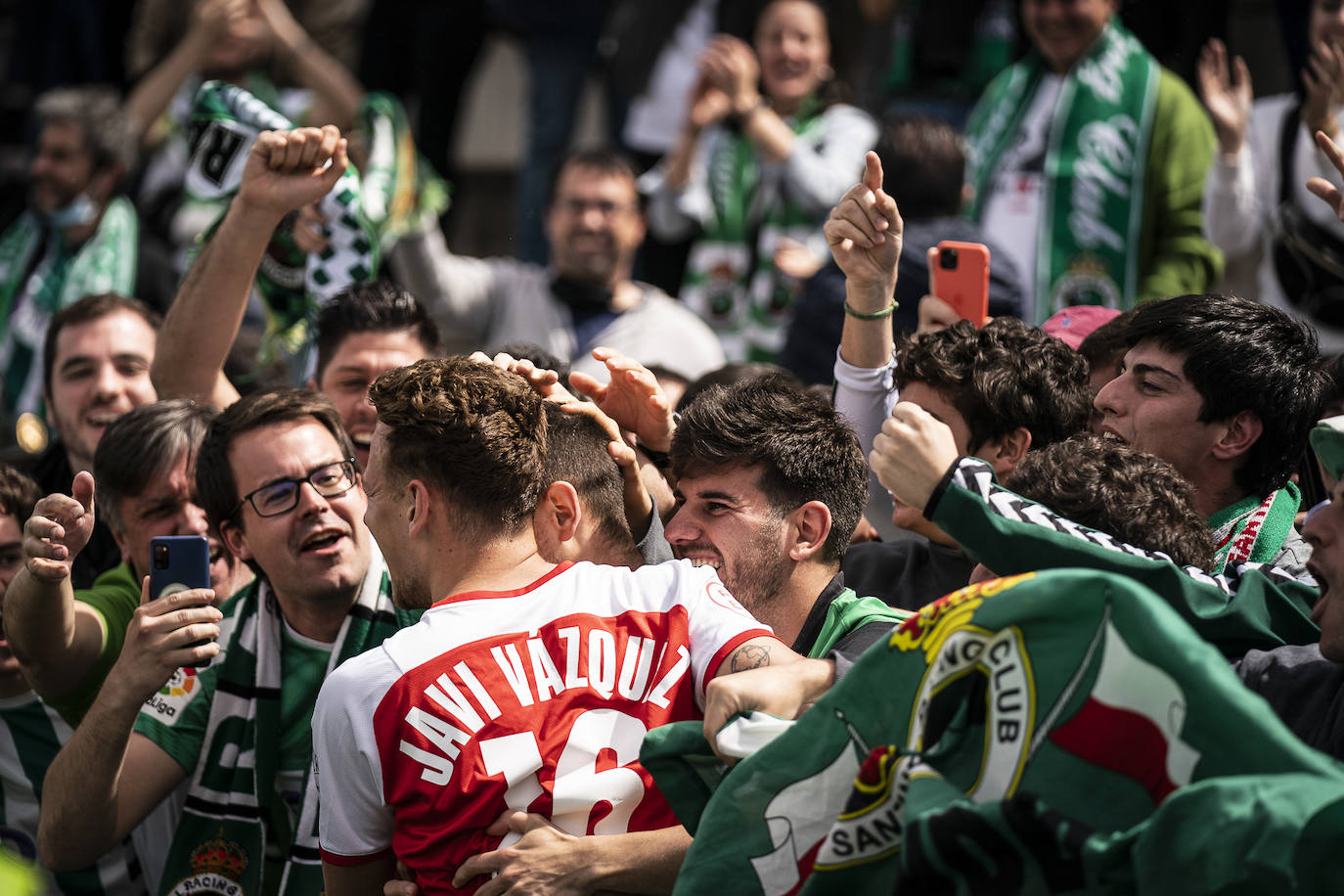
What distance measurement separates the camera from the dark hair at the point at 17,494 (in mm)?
3865

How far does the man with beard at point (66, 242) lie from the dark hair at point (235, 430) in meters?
2.90

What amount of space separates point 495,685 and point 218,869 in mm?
1334

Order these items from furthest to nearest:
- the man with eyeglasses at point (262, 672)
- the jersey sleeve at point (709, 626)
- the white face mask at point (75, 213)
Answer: the white face mask at point (75, 213)
the man with eyeglasses at point (262, 672)
the jersey sleeve at point (709, 626)

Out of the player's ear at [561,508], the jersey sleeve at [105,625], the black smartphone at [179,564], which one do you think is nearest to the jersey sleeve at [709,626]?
the player's ear at [561,508]

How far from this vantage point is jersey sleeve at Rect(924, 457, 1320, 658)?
2.41 m

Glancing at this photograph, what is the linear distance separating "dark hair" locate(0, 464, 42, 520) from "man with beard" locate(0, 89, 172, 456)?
2.43m

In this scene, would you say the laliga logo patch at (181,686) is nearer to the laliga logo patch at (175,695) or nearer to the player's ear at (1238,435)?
the laliga logo patch at (175,695)

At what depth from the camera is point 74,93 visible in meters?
6.93

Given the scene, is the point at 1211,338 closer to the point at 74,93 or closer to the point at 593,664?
the point at 593,664

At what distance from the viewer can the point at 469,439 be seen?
2.67m

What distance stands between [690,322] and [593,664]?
148 inches

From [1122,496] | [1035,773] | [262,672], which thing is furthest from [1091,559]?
[262,672]

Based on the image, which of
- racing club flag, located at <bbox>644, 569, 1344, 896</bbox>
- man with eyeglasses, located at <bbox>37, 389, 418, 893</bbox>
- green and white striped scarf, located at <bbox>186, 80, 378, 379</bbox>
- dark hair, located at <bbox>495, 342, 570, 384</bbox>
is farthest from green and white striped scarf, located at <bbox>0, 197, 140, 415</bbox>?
racing club flag, located at <bbox>644, 569, 1344, 896</bbox>

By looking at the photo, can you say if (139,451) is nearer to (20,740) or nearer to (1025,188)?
(20,740)
